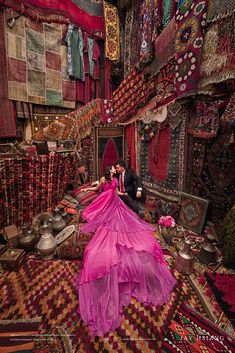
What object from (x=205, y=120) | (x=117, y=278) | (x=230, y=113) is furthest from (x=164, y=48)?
(x=117, y=278)

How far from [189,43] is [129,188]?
250cm

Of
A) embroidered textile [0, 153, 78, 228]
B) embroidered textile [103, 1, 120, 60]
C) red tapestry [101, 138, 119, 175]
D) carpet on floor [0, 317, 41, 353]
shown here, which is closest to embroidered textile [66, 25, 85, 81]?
embroidered textile [103, 1, 120, 60]

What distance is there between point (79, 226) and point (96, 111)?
3308mm

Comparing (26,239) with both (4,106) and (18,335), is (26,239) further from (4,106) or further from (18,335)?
(4,106)

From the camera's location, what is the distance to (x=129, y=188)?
136 inches

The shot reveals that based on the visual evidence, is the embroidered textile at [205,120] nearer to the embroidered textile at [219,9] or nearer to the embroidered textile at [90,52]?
the embroidered textile at [219,9]

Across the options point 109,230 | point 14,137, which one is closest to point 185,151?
point 109,230

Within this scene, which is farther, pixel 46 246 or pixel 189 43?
pixel 189 43

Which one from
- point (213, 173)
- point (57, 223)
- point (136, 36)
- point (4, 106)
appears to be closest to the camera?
point (213, 173)

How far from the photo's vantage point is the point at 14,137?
4.32 metres

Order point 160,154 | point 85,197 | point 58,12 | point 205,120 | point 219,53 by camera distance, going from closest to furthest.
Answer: point 219,53, point 205,120, point 160,154, point 85,197, point 58,12

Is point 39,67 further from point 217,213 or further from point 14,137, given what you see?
point 217,213

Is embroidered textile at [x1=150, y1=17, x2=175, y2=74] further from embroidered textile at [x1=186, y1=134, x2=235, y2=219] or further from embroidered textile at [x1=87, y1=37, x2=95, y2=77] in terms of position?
embroidered textile at [x1=87, y1=37, x2=95, y2=77]

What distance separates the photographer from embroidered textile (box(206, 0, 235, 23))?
6.53ft
